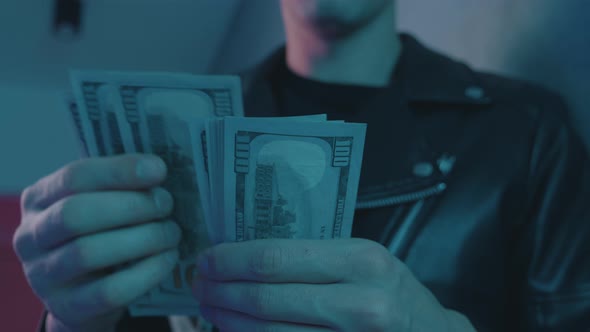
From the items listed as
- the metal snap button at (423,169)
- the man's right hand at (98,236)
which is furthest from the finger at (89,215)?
the metal snap button at (423,169)

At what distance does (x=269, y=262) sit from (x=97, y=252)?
0.26 meters

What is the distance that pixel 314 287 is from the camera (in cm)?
51

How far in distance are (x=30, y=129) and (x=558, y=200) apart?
125 inches

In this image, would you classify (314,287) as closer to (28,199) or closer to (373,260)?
(373,260)

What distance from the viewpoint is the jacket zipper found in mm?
787

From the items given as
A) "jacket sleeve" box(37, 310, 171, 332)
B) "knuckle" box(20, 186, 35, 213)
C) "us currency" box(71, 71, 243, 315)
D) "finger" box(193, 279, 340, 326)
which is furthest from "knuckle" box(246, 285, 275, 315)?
"jacket sleeve" box(37, 310, 171, 332)

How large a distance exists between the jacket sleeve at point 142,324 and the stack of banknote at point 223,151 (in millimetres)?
272

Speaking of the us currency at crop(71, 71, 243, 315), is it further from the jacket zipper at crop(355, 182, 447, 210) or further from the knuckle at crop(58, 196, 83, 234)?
the jacket zipper at crop(355, 182, 447, 210)

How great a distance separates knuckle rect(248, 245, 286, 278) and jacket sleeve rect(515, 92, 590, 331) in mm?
475

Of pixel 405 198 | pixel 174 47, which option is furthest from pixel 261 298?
pixel 174 47

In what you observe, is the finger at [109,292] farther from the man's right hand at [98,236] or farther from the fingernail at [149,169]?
the fingernail at [149,169]

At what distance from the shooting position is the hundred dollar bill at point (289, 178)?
0.55 meters

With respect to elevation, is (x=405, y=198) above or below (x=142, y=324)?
above

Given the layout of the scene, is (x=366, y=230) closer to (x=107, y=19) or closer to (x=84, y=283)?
(x=84, y=283)
